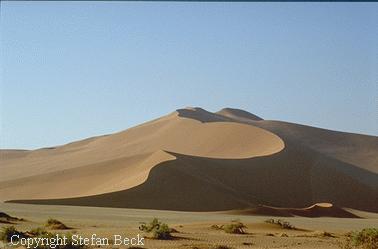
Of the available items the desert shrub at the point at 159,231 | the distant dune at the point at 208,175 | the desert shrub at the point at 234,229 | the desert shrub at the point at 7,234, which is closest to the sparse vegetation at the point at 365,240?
the desert shrub at the point at 234,229

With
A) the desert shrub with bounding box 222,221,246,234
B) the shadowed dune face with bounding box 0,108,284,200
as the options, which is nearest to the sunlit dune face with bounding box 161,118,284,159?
the shadowed dune face with bounding box 0,108,284,200

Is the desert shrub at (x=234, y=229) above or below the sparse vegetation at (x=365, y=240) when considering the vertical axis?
above

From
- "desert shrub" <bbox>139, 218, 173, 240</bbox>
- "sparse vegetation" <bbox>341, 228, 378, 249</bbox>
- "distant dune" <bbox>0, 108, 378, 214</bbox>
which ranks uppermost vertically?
"distant dune" <bbox>0, 108, 378, 214</bbox>

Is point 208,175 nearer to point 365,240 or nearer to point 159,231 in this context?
point 159,231

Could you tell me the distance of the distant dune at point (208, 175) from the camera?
4991 centimetres

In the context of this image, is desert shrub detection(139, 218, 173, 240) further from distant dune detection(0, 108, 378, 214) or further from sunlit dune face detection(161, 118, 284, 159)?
sunlit dune face detection(161, 118, 284, 159)

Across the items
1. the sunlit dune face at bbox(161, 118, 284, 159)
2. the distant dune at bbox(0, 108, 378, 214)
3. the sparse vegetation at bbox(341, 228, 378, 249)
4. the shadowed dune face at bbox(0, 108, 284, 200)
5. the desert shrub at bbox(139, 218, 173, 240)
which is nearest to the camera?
the sparse vegetation at bbox(341, 228, 378, 249)

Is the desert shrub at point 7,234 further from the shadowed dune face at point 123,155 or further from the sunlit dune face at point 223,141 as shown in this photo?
the sunlit dune face at point 223,141

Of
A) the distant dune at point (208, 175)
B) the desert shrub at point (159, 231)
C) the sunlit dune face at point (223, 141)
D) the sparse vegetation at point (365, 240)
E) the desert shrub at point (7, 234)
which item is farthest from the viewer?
the sunlit dune face at point (223, 141)

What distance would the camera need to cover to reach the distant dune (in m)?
49.9

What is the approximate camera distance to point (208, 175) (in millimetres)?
56500

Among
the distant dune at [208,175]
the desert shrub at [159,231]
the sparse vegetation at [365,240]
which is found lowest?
the sparse vegetation at [365,240]

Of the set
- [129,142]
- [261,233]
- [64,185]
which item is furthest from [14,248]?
[129,142]

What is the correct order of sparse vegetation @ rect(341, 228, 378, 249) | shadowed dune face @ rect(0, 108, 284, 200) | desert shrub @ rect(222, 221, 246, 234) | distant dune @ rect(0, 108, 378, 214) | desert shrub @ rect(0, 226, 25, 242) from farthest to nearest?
shadowed dune face @ rect(0, 108, 284, 200) → distant dune @ rect(0, 108, 378, 214) → desert shrub @ rect(222, 221, 246, 234) → sparse vegetation @ rect(341, 228, 378, 249) → desert shrub @ rect(0, 226, 25, 242)
